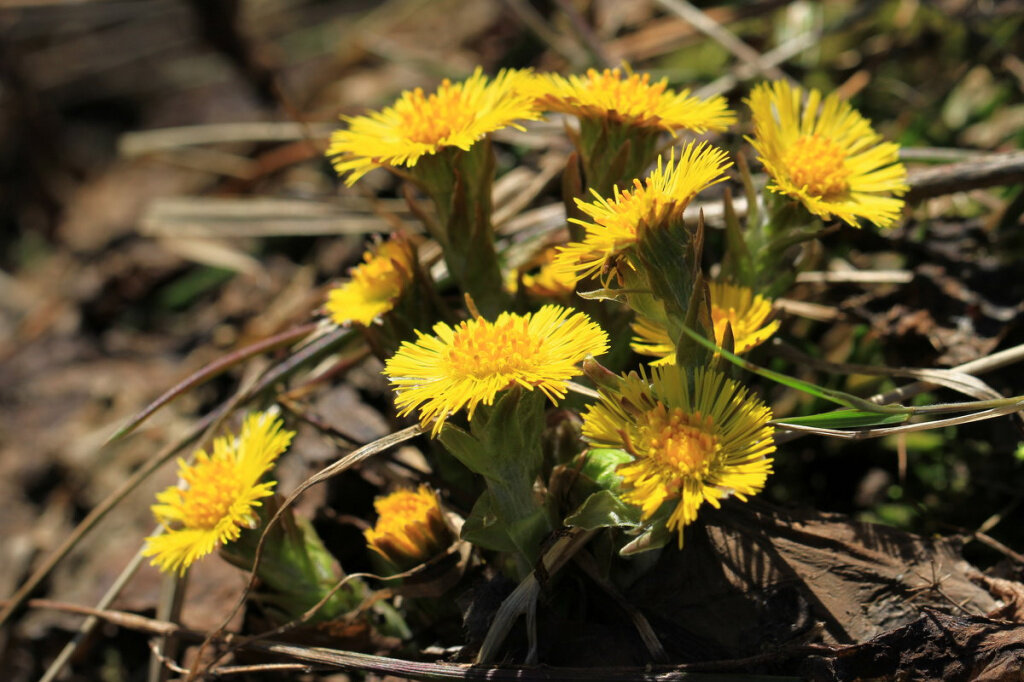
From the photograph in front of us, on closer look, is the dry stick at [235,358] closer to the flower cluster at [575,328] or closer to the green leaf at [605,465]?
the flower cluster at [575,328]

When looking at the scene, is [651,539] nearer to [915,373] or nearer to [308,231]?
[915,373]

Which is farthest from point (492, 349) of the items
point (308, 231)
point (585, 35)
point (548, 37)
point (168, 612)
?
point (548, 37)

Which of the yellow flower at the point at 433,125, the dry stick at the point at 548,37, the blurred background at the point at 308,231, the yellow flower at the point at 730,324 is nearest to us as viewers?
the yellow flower at the point at 730,324

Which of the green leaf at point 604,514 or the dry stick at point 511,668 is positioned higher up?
the green leaf at point 604,514

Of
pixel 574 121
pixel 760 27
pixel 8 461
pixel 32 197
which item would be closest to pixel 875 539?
pixel 574 121

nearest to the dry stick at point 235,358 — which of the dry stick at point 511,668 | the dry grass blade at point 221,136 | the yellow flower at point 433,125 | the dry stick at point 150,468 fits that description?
the dry stick at point 150,468

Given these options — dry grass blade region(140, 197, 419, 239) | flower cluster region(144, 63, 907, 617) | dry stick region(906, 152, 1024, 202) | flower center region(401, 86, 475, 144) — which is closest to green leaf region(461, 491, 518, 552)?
flower cluster region(144, 63, 907, 617)
